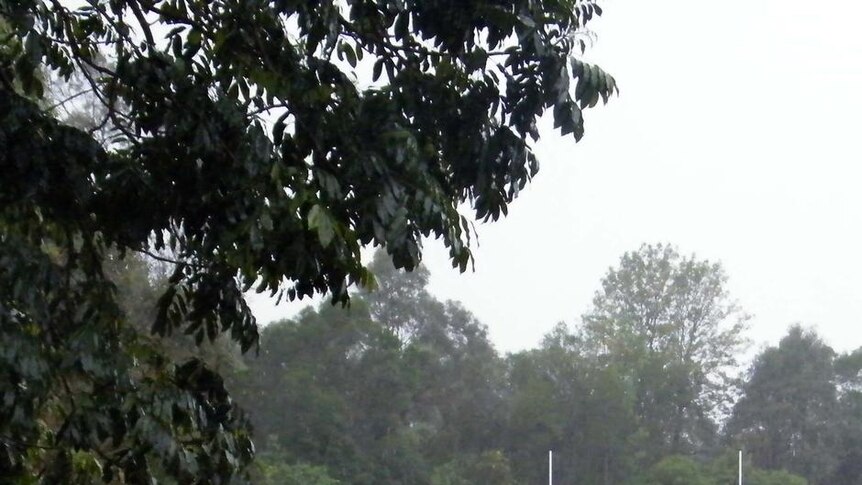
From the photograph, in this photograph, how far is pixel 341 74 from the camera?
14.4 ft

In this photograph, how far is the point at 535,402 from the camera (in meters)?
27.5

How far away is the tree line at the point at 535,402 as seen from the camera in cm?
2486

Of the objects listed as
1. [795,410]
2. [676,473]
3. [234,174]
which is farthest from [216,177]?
[795,410]

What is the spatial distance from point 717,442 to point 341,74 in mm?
26886

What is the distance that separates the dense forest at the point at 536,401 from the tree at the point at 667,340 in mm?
56

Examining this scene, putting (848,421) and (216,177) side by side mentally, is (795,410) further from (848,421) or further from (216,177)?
(216,177)

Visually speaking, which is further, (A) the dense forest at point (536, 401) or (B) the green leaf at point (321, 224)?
(A) the dense forest at point (536, 401)

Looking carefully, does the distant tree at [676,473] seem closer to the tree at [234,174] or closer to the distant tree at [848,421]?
the distant tree at [848,421]

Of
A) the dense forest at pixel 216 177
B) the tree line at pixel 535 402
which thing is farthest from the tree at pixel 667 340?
the dense forest at pixel 216 177

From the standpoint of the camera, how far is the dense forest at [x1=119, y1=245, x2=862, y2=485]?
24859 millimetres

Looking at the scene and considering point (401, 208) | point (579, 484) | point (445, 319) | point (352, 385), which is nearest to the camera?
point (401, 208)

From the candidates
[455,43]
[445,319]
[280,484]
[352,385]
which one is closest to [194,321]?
[455,43]

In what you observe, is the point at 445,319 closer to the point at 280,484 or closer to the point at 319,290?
the point at 280,484

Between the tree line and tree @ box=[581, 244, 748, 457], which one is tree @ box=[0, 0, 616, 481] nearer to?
the tree line
